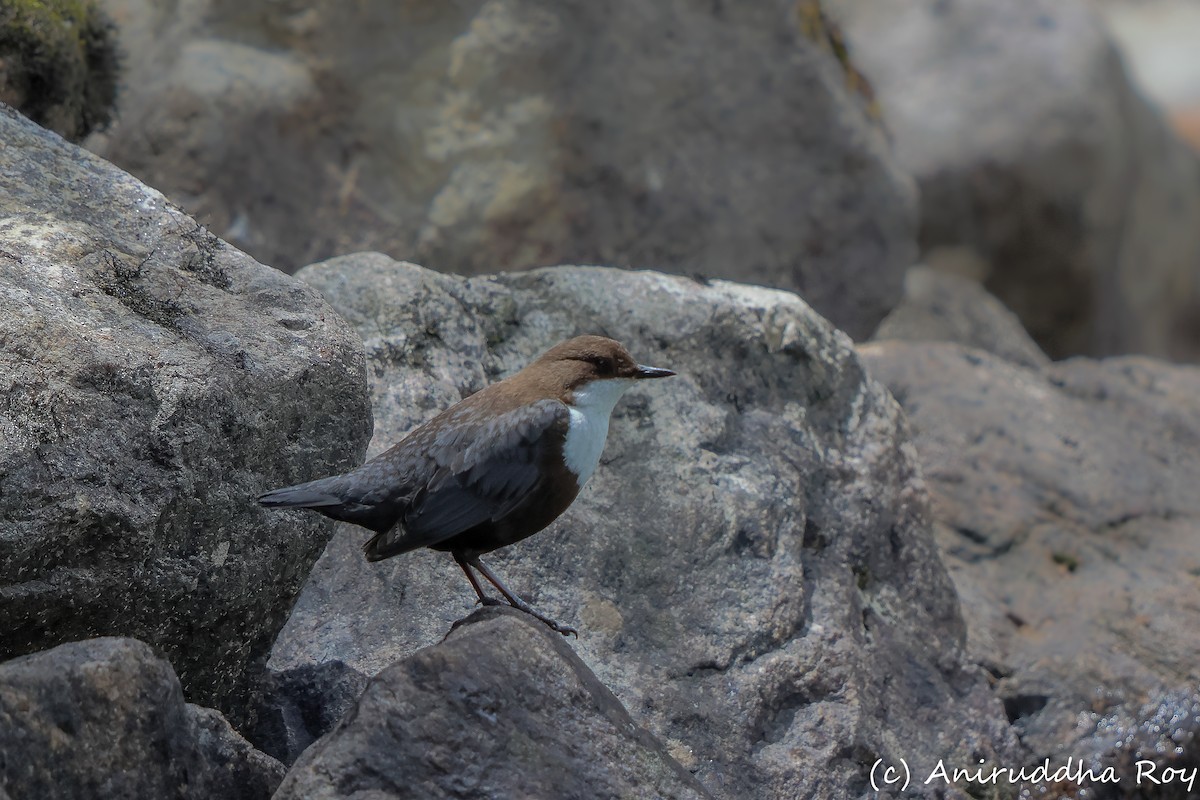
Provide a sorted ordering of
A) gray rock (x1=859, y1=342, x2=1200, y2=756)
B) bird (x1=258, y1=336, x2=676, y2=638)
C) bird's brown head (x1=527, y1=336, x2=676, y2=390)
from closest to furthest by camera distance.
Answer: bird (x1=258, y1=336, x2=676, y2=638), bird's brown head (x1=527, y1=336, x2=676, y2=390), gray rock (x1=859, y1=342, x2=1200, y2=756)

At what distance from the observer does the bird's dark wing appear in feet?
10.3

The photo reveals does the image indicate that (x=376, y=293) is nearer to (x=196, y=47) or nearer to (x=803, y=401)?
(x=803, y=401)

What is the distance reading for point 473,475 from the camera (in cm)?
320

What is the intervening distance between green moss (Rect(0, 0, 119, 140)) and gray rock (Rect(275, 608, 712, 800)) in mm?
3165

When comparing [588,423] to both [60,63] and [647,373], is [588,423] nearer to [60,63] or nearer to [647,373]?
[647,373]

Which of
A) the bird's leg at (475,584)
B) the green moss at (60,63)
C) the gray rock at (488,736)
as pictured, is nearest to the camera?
the gray rock at (488,736)

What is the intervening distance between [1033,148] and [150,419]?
26.1 ft

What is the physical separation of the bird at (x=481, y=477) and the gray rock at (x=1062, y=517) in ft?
6.76

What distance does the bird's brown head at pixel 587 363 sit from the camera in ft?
11.5

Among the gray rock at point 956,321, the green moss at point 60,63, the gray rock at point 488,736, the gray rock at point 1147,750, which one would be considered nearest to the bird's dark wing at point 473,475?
the gray rock at point 488,736

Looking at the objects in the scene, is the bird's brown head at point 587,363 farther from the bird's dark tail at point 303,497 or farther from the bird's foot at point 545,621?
the bird's dark tail at point 303,497

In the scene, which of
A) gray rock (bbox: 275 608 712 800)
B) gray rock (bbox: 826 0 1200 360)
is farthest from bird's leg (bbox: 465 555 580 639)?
gray rock (bbox: 826 0 1200 360)

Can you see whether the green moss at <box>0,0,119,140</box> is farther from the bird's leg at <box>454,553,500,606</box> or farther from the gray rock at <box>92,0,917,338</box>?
the bird's leg at <box>454,553,500,606</box>

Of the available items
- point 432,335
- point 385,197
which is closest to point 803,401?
point 432,335
